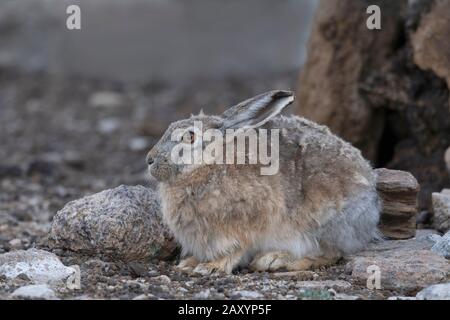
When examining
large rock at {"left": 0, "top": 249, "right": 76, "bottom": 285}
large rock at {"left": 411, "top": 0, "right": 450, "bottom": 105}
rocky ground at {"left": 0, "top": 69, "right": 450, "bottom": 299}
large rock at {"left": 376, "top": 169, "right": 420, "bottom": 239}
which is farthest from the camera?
large rock at {"left": 411, "top": 0, "right": 450, "bottom": 105}

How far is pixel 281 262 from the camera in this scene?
6.07 metres

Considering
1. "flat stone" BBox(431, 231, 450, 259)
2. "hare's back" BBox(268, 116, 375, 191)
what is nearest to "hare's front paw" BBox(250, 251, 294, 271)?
"hare's back" BBox(268, 116, 375, 191)

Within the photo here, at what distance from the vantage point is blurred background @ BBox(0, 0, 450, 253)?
327 inches

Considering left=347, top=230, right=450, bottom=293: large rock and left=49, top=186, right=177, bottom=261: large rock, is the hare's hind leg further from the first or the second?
left=49, top=186, right=177, bottom=261: large rock

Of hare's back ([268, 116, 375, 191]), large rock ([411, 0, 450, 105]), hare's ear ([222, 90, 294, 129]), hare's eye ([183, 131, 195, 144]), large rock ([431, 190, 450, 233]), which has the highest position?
large rock ([411, 0, 450, 105])

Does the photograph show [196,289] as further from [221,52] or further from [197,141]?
[221,52]

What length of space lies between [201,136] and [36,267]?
139cm

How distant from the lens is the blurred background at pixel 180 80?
830 centimetres

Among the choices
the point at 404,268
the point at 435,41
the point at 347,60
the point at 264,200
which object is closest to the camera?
the point at 404,268

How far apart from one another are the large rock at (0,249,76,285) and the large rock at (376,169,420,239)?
2.46 meters

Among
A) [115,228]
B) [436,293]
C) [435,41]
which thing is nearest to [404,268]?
[436,293]

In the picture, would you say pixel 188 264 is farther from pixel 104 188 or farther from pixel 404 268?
pixel 104 188
